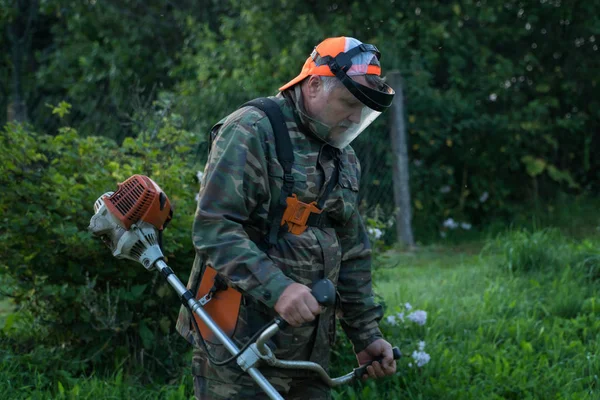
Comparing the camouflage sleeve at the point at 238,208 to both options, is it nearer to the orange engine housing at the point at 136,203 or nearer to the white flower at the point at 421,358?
the orange engine housing at the point at 136,203

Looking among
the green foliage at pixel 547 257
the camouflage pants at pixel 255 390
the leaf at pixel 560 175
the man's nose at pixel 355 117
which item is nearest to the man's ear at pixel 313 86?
the man's nose at pixel 355 117

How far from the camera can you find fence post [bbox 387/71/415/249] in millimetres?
8352

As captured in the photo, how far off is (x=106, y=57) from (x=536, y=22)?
5450 millimetres

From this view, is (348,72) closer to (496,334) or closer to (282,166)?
(282,166)

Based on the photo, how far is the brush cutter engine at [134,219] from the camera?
8.89 feet

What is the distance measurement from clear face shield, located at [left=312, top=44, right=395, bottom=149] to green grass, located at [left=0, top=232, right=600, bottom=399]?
172cm

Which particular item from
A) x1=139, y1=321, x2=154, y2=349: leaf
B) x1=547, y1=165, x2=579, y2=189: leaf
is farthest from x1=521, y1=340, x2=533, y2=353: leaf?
x1=547, y1=165, x2=579, y2=189: leaf

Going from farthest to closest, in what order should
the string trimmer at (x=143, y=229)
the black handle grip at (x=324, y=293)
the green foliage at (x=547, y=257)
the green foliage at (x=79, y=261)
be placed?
1. the green foliage at (x=547, y=257)
2. the green foliage at (x=79, y=261)
3. the string trimmer at (x=143, y=229)
4. the black handle grip at (x=324, y=293)

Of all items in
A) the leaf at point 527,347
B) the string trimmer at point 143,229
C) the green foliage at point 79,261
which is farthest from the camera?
the leaf at point 527,347

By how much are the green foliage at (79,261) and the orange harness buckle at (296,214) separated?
1.41 meters

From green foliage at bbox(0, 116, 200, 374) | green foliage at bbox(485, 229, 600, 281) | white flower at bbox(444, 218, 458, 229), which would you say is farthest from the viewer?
white flower at bbox(444, 218, 458, 229)

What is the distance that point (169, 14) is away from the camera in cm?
1165

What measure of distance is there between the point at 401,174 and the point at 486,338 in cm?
347

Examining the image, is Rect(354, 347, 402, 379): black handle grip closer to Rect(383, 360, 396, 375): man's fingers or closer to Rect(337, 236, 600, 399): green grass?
Rect(383, 360, 396, 375): man's fingers
